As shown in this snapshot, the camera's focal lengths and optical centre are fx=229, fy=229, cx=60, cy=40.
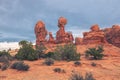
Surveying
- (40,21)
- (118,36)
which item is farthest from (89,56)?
(40,21)

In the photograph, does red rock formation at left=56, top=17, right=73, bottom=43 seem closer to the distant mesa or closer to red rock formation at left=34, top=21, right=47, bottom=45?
the distant mesa

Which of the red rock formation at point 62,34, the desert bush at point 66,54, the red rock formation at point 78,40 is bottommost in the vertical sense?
the desert bush at point 66,54

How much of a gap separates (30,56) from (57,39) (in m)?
26.1

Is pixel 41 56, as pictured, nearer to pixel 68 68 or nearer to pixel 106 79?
pixel 68 68

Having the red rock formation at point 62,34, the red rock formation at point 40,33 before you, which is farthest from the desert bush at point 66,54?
the red rock formation at point 40,33

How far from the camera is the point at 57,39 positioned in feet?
214

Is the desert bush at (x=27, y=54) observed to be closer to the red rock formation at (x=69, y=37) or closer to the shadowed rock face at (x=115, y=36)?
the red rock formation at (x=69, y=37)

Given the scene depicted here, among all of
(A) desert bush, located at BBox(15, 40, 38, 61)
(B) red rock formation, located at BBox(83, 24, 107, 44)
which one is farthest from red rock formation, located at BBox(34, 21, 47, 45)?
(A) desert bush, located at BBox(15, 40, 38, 61)

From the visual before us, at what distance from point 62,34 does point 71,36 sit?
134 inches

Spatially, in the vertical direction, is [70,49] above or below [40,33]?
below

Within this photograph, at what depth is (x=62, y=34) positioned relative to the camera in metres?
64.1

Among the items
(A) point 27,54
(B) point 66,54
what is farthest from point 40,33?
(B) point 66,54

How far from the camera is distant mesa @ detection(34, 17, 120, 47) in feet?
202

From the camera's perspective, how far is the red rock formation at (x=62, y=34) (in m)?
63.6
